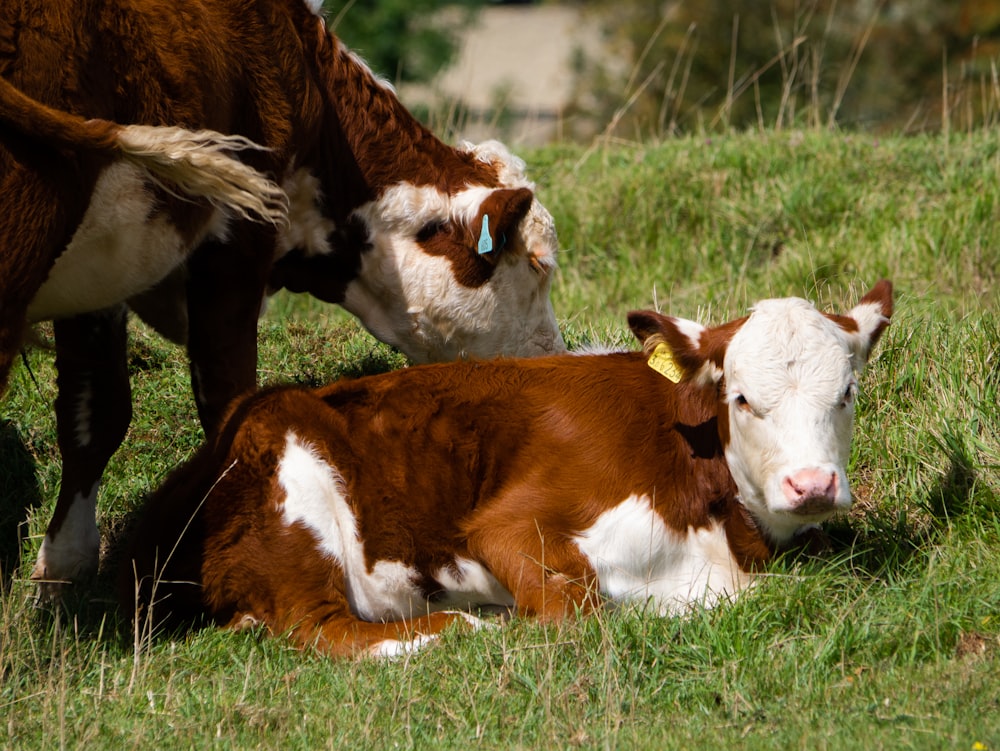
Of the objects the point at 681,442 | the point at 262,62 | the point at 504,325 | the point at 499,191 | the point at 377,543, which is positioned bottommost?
the point at 377,543

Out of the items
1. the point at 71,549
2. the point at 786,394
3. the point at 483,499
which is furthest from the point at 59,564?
the point at 786,394

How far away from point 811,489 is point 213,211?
2.61 m

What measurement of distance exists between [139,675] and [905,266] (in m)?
6.20

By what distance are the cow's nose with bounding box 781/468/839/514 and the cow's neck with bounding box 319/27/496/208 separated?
2612 mm

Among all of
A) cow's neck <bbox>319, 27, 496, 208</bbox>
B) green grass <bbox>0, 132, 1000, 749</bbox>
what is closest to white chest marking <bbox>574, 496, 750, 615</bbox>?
green grass <bbox>0, 132, 1000, 749</bbox>

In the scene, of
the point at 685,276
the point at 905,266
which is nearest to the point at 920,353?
the point at 905,266

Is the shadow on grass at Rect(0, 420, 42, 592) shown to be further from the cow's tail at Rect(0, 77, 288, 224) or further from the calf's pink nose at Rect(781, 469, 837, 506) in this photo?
the calf's pink nose at Rect(781, 469, 837, 506)

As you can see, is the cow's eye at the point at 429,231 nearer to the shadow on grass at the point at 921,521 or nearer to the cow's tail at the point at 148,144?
the cow's tail at the point at 148,144

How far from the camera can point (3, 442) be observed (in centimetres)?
677

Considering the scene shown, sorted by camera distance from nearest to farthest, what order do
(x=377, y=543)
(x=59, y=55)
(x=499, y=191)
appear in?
1. (x=59, y=55)
2. (x=377, y=543)
3. (x=499, y=191)

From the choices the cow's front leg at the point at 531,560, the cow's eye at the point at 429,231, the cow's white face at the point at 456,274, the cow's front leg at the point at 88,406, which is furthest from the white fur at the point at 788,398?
the cow's front leg at the point at 88,406

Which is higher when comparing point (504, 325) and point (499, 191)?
point (499, 191)

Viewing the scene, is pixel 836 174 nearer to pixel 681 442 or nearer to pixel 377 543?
pixel 681 442

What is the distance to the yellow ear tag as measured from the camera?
5.23 m
